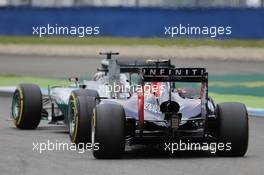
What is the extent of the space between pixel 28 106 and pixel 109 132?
4.18 m

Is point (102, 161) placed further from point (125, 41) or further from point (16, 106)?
point (125, 41)

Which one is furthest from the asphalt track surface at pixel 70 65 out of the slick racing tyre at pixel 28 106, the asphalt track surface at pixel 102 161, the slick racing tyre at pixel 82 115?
the slick racing tyre at pixel 82 115

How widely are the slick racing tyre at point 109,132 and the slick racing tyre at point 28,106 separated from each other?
3.95m

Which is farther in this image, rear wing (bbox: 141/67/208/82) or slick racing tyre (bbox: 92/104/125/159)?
rear wing (bbox: 141/67/208/82)

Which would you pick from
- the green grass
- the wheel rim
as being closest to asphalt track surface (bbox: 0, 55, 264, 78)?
the green grass

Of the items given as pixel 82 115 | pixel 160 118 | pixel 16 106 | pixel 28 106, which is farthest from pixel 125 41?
pixel 160 118

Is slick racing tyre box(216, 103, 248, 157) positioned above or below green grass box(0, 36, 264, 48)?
below

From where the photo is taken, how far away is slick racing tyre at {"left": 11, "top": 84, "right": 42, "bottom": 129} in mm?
16594

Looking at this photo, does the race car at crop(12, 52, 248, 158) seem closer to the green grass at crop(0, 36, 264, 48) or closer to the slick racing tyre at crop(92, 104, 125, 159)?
the slick racing tyre at crop(92, 104, 125, 159)

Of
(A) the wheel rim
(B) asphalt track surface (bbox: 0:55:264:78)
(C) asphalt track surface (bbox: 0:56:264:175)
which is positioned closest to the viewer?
(C) asphalt track surface (bbox: 0:56:264:175)

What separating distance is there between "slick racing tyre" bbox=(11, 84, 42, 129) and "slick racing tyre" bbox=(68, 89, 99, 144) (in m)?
2.31

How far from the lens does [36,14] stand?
38.2 m

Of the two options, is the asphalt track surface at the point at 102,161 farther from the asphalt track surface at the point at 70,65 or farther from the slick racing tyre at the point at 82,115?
the asphalt track surface at the point at 70,65

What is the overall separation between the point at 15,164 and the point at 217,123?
8.96 ft
